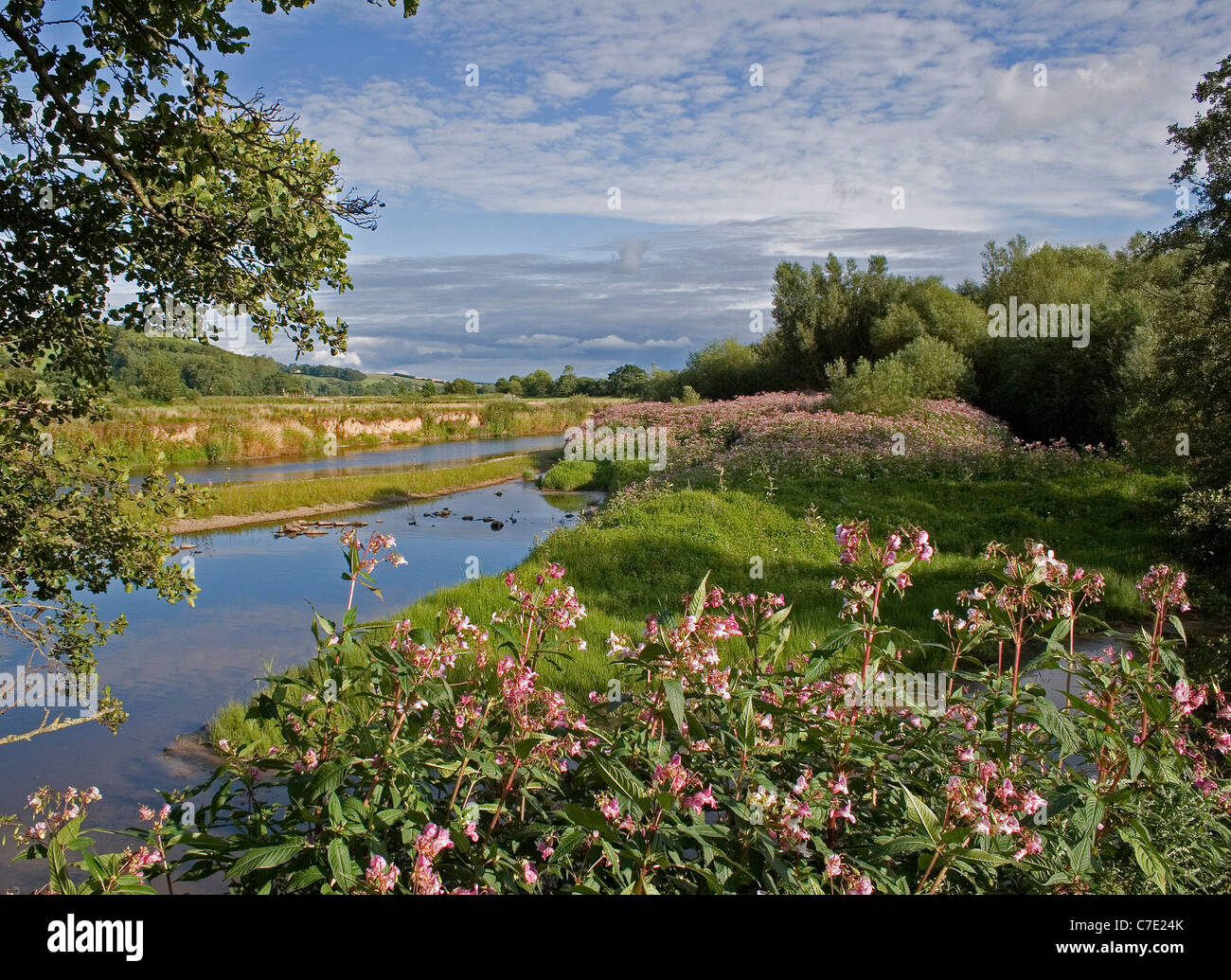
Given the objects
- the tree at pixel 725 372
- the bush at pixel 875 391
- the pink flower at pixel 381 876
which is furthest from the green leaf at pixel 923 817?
the tree at pixel 725 372

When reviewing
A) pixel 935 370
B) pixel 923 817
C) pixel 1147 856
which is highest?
pixel 935 370

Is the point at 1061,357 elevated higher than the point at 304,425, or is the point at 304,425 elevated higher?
the point at 1061,357

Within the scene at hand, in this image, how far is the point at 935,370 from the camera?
27453 mm

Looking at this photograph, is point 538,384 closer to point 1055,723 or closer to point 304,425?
point 304,425

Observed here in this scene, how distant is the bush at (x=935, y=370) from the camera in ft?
90.1

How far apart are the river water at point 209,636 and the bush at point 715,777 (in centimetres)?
412

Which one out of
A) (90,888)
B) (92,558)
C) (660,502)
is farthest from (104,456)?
(660,502)

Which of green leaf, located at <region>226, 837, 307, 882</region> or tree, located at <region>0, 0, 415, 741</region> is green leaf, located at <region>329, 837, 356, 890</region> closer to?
green leaf, located at <region>226, 837, 307, 882</region>

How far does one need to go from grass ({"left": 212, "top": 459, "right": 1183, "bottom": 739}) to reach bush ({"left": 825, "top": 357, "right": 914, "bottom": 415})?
254 inches

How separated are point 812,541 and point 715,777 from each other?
36.3ft

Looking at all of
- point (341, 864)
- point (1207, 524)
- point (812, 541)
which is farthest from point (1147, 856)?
point (812, 541)

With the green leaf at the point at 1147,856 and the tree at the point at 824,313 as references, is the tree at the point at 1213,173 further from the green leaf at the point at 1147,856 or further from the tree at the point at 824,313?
the tree at the point at 824,313
